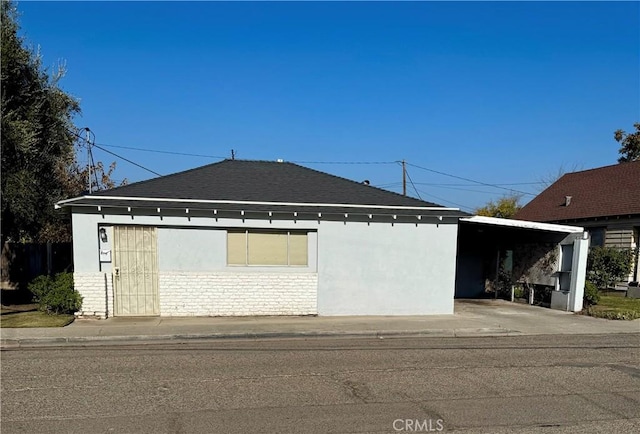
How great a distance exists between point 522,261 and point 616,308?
3232 millimetres

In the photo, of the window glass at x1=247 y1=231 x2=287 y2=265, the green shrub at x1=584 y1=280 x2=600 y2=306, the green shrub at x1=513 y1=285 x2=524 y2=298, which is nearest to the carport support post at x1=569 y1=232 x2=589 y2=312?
the green shrub at x1=584 y1=280 x2=600 y2=306

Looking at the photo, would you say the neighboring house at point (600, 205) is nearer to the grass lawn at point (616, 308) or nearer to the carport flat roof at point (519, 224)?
the grass lawn at point (616, 308)

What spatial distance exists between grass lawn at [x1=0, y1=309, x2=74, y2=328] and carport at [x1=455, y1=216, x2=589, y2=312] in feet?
34.6

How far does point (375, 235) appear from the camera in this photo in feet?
41.2

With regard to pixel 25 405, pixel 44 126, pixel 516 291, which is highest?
pixel 44 126

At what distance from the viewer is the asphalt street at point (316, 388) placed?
4969 millimetres

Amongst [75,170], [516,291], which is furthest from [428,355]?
[75,170]

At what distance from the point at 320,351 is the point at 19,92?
32.0 ft

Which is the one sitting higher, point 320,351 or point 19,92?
point 19,92

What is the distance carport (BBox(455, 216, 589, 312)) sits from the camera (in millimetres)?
14117

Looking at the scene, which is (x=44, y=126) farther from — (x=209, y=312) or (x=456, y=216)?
(x=456, y=216)

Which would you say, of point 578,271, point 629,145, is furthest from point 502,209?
point 578,271

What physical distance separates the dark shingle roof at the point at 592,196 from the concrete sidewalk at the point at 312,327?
9.92m
